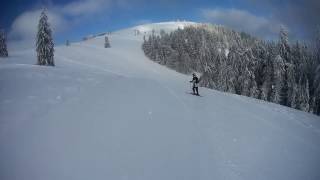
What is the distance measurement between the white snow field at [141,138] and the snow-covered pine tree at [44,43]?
107 feet

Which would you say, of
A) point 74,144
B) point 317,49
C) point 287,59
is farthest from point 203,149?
point 287,59

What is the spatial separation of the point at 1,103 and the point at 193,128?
1135 cm

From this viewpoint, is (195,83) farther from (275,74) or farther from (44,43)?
(44,43)

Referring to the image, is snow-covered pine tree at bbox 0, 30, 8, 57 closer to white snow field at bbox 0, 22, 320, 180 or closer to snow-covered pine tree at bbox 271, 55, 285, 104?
white snow field at bbox 0, 22, 320, 180

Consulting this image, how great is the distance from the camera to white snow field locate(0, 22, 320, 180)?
13719mm

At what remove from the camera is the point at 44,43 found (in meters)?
59.2

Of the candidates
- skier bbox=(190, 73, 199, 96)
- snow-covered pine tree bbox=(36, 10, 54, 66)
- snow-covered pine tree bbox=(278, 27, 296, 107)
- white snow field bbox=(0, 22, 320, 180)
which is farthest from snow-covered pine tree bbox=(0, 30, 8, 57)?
skier bbox=(190, 73, 199, 96)

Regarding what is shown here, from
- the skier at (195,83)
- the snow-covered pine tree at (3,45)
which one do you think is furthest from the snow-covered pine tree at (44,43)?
the skier at (195,83)

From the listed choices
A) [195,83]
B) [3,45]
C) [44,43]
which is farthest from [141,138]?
[3,45]

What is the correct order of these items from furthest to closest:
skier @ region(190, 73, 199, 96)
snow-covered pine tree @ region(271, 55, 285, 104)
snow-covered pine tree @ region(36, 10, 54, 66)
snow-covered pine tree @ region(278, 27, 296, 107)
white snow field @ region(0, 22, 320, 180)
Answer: snow-covered pine tree @ region(36, 10, 54, 66)
snow-covered pine tree @ region(271, 55, 285, 104)
snow-covered pine tree @ region(278, 27, 296, 107)
skier @ region(190, 73, 199, 96)
white snow field @ region(0, 22, 320, 180)

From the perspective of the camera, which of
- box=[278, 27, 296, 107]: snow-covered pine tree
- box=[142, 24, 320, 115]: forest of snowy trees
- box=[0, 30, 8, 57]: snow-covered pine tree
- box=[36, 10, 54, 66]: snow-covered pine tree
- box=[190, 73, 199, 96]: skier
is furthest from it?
box=[0, 30, 8, 57]: snow-covered pine tree

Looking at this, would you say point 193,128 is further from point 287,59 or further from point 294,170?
point 287,59

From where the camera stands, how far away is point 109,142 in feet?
52.4

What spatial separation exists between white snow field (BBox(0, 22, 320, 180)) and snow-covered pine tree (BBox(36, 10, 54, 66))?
32.6 m
